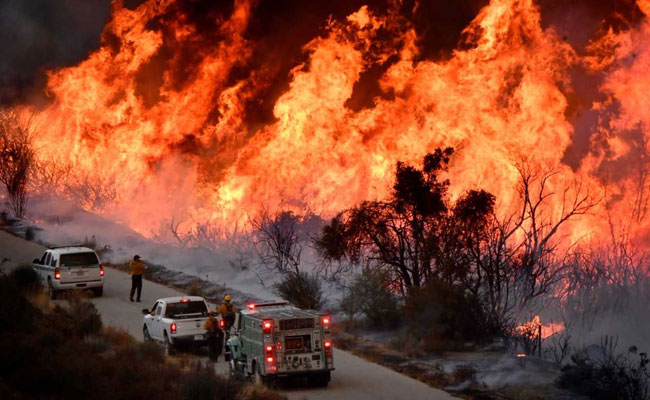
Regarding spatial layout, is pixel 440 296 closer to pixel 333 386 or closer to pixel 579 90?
pixel 333 386

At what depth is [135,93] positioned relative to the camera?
209 ft

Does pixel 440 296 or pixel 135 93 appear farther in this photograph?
pixel 135 93

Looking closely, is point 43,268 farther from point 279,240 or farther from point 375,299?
point 375,299

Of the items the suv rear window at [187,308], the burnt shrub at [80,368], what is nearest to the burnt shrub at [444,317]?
the suv rear window at [187,308]

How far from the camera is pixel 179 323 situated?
29.0 m

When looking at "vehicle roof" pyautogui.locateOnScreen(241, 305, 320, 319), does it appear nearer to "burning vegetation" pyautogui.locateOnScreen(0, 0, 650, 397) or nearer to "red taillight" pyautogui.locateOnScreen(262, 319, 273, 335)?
"red taillight" pyautogui.locateOnScreen(262, 319, 273, 335)

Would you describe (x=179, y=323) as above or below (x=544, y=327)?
below

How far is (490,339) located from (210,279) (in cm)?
1889

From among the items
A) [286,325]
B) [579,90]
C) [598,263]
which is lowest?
[286,325]

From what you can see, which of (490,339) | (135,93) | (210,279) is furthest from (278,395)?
(135,93)

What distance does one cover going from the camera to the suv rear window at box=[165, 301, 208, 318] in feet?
97.1

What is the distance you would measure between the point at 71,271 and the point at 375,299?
38.5ft

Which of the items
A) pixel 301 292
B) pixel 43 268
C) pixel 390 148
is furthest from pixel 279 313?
pixel 390 148

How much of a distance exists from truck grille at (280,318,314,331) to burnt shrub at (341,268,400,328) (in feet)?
34.3
